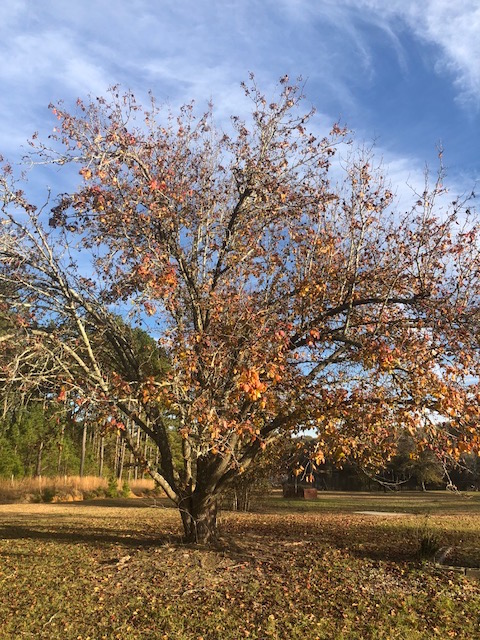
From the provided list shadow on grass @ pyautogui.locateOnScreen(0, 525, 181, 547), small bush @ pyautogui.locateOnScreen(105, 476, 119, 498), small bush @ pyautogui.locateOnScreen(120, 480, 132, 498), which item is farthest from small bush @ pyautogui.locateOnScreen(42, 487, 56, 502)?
shadow on grass @ pyautogui.locateOnScreen(0, 525, 181, 547)

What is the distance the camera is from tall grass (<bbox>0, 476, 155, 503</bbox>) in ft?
79.0

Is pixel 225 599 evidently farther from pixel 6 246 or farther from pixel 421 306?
pixel 6 246

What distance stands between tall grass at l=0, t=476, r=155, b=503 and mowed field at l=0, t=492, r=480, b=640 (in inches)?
581

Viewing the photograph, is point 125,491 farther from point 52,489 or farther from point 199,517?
point 199,517

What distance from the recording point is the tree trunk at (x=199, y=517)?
8781 millimetres

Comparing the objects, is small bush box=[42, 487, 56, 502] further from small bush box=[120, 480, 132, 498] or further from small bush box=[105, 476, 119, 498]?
small bush box=[120, 480, 132, 498]

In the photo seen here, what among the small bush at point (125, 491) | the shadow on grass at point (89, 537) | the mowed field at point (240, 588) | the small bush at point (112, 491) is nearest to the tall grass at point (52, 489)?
the small bush at point (112, 491)

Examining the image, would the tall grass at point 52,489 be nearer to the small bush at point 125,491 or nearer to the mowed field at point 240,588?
the small bush at point 125,491

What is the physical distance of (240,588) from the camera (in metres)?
6.72

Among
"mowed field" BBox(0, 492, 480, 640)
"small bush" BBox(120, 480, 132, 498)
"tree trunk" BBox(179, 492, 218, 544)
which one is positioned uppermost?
"tree trunk" BBox(179, 492, 218, 544)

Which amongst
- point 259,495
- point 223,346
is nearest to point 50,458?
point 259,495

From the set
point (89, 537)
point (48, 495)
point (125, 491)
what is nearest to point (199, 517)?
point (89, 537)

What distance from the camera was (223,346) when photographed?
7.14 meters

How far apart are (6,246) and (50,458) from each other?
1185 inches
